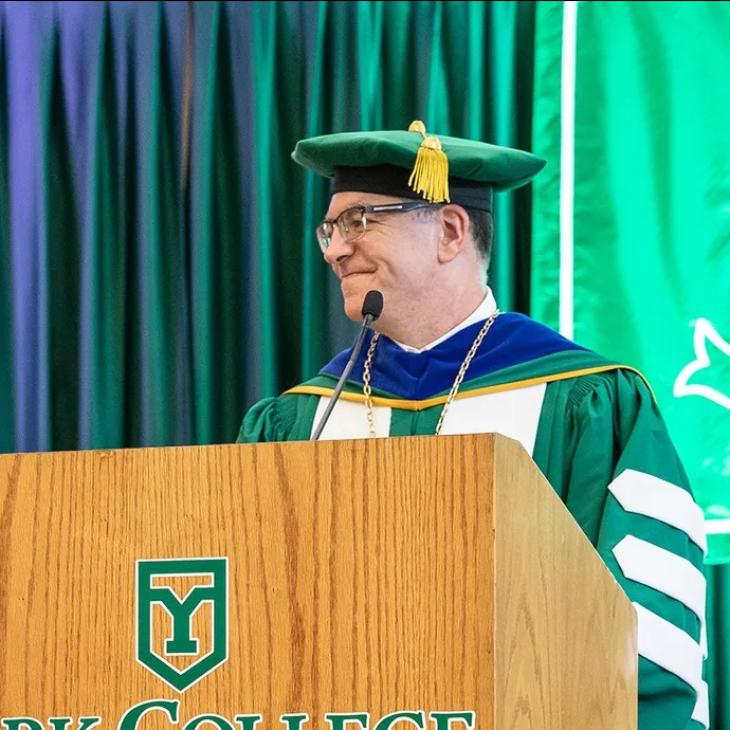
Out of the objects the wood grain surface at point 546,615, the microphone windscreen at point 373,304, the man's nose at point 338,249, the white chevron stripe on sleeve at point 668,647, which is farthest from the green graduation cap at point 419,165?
the wood grain surface at point 546,615

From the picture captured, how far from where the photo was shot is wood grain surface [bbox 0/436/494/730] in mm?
1646

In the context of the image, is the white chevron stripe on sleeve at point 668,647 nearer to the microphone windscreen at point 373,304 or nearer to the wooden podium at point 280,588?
the microphone windscreen at point 373,304

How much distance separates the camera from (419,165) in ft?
10.5

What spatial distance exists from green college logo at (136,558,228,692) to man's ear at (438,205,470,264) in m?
1.66

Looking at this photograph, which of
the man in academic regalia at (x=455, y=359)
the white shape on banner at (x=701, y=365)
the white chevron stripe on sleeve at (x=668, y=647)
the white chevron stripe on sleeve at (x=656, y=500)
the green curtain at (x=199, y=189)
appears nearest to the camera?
the white chevron stripe on sleeve at (x=668, y=647)

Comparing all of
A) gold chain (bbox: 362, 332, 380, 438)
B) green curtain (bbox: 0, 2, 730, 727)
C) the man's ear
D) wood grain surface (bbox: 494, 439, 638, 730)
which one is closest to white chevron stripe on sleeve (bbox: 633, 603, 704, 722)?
wood grain surface (bbox: 494, 439, 638, 730)

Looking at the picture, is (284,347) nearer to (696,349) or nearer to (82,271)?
(82,271)

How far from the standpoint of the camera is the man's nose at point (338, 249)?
321 cm

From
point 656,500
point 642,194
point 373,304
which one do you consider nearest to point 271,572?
point 373,304

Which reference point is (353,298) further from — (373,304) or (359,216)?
(373,304)

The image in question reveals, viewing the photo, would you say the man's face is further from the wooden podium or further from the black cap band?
→ the wooden podium

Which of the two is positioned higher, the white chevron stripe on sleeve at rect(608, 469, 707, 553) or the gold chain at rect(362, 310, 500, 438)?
the gold chain at rect(362, 310, 500, 438)

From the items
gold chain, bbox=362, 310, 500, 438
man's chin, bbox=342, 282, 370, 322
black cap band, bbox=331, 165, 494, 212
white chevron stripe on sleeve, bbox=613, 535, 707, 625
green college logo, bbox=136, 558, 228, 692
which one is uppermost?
Result: black cap band, bbox=331, 165, 494, 212

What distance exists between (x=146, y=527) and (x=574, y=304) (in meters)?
2.40
